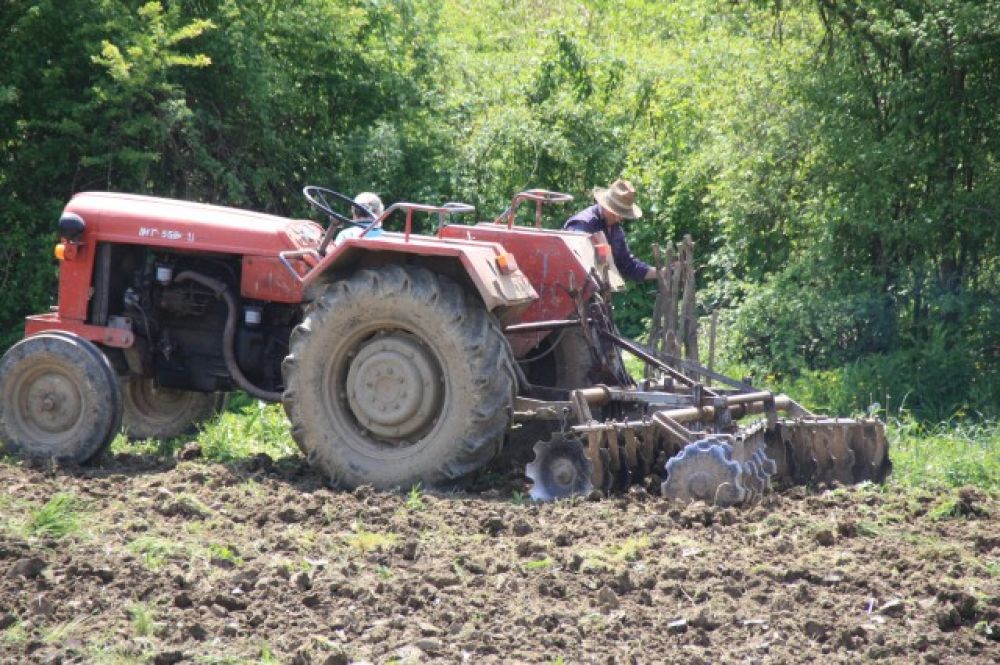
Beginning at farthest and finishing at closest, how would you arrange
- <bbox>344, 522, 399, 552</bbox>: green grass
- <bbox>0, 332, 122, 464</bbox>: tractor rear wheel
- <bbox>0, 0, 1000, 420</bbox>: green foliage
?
<bbox>0, 0, 1000, 420</bbox>: green foliage → <bbox>0, 332, 122, 464</bbox>: tractor rear wheel → <bbox>344, 522, 399, 552</bbox>: green grass

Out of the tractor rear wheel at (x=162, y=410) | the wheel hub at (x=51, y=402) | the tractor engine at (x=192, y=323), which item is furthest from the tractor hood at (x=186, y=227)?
the tractor rear wheel at (x=162, y=410)

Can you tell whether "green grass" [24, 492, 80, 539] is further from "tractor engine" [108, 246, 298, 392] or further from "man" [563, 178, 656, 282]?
"man" [563, 178, 656, 282]

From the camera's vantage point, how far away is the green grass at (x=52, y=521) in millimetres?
6484

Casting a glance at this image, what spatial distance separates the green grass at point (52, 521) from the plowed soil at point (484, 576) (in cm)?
1

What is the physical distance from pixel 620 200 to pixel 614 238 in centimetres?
30

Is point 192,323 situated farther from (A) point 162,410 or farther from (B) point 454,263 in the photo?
(B) point 454,263

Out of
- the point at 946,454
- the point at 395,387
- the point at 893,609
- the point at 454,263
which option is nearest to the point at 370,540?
the point at 395,387

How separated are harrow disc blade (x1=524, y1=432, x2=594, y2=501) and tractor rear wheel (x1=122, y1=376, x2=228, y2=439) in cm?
291

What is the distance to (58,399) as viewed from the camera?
8.30 meters

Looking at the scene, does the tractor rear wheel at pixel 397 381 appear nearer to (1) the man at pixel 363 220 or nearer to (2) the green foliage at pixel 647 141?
(1) the man at pixel 363 220

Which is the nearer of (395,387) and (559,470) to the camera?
(559,470)

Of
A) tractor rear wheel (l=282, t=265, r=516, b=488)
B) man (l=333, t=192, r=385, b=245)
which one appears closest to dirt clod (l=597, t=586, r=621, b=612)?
tractor rear wheel (l=282, t=265, r=516, b=488)

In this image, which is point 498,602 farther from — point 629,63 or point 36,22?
point 629,63

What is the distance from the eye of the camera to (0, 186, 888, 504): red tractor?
7.58 m
